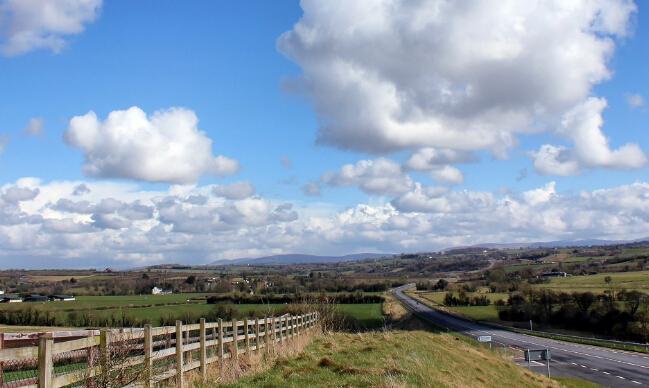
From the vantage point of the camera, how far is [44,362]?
23.8ft

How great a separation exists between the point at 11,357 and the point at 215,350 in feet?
29.0

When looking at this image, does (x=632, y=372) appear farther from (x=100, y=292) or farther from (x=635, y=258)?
(x=635, y=258)

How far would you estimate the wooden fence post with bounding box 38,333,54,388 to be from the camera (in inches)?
285

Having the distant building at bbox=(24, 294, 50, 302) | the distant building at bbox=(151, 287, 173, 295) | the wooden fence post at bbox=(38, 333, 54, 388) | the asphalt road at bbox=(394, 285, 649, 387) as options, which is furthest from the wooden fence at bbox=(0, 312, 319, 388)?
the distant building at bbox=(151, 287, 173, 295)

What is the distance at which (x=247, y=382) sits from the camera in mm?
12953

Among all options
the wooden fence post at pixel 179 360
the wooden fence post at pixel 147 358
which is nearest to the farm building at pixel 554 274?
the wooden fence post at pixel 179 360

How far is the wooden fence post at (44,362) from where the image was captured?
723 centimetres

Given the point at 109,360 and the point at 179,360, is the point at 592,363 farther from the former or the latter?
the point at 109,360

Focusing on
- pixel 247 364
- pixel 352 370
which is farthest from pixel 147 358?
pixel 352 370

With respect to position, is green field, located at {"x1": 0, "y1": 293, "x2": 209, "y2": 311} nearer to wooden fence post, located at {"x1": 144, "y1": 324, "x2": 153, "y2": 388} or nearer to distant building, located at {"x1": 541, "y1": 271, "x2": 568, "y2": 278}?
wooden fence post, located at {"x1": 144, "y1": 324, "x2": 153, "y2": 388}

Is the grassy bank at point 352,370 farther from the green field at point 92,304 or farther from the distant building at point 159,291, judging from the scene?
the distant building at point 159,291

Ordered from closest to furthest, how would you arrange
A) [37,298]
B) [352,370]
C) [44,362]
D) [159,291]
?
[44,362] < [352,370] < [37,298] < [159,291]

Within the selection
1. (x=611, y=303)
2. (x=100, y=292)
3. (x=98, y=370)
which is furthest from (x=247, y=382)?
(x=100, y=292)

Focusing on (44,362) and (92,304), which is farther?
(92,304)
